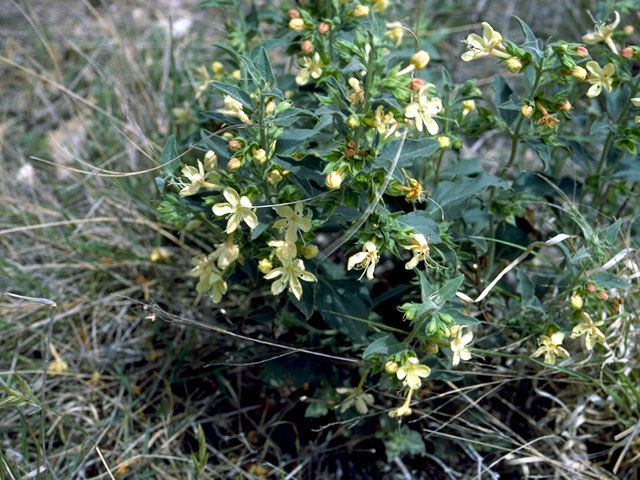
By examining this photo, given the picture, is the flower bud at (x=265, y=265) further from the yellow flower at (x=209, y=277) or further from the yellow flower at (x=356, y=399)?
the yellow flower at (x=356, y=399)

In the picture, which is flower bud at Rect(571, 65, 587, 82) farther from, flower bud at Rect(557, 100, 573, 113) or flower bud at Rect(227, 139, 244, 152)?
flower bud at Rect(227, 139, 244, 152)

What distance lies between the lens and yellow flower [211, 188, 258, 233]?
168 cm

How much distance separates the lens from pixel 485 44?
6.00 ft

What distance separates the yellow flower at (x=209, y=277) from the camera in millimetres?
1900

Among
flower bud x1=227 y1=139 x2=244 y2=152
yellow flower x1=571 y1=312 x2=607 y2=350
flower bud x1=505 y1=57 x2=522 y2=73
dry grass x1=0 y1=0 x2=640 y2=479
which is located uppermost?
flower bud x1=505 y1=57 x2=522 y2=73

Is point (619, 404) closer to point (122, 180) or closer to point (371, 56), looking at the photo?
point (371, 56)

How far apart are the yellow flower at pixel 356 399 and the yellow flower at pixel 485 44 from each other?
98 cm

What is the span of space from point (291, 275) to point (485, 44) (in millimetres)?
779

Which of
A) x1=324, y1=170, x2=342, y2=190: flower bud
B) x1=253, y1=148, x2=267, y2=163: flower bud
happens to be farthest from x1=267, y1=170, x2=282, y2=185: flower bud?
x1=324, y1=170, x2=342, y2=190: flower bud

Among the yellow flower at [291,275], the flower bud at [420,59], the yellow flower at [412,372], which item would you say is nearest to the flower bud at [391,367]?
the yellow flower at [412,372]

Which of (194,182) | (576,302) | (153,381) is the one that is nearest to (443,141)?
(576,302)

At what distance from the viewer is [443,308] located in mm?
1826

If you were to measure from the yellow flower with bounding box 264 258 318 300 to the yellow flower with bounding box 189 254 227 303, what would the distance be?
199 mm

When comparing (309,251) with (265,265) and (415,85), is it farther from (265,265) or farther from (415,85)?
(415,85)
